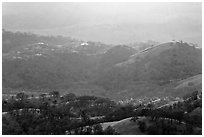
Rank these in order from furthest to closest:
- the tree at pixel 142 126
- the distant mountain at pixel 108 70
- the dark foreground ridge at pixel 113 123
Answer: the distant mountain at pixel 108 70
the tree at pixel 142 126
the dark foreground ridge at pixel 113 123

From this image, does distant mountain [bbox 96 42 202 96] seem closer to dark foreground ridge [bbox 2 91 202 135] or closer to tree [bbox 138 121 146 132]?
dark foreground ridge [bbox 2 91 202 135]

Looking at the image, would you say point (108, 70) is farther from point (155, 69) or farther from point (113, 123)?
A: point (113, 123)

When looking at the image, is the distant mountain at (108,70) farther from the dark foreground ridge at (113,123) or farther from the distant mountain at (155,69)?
the dark foreground ridge at (113,123)

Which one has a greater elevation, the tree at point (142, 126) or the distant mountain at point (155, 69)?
the distant mountain at point (155, 69)

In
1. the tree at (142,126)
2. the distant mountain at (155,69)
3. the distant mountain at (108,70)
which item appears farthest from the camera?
the distant mountain at (155,69)

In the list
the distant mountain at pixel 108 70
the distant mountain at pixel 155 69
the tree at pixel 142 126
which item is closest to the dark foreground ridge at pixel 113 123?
the tree at pixel 142 126

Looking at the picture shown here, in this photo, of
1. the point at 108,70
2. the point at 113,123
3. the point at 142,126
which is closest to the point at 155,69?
the point at 108,70

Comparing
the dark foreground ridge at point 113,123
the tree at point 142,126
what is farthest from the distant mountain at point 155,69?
the tree at point 142,126

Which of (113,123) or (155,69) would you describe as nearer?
(113,123)

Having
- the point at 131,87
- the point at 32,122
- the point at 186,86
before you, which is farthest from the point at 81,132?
the point at 131,87

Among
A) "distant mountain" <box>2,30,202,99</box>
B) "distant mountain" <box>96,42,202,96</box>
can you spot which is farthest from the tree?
"distant mountain" <box>96,42,202,96</box>

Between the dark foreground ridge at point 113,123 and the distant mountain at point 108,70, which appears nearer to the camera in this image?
the dark foreground ridge at point 113,123
